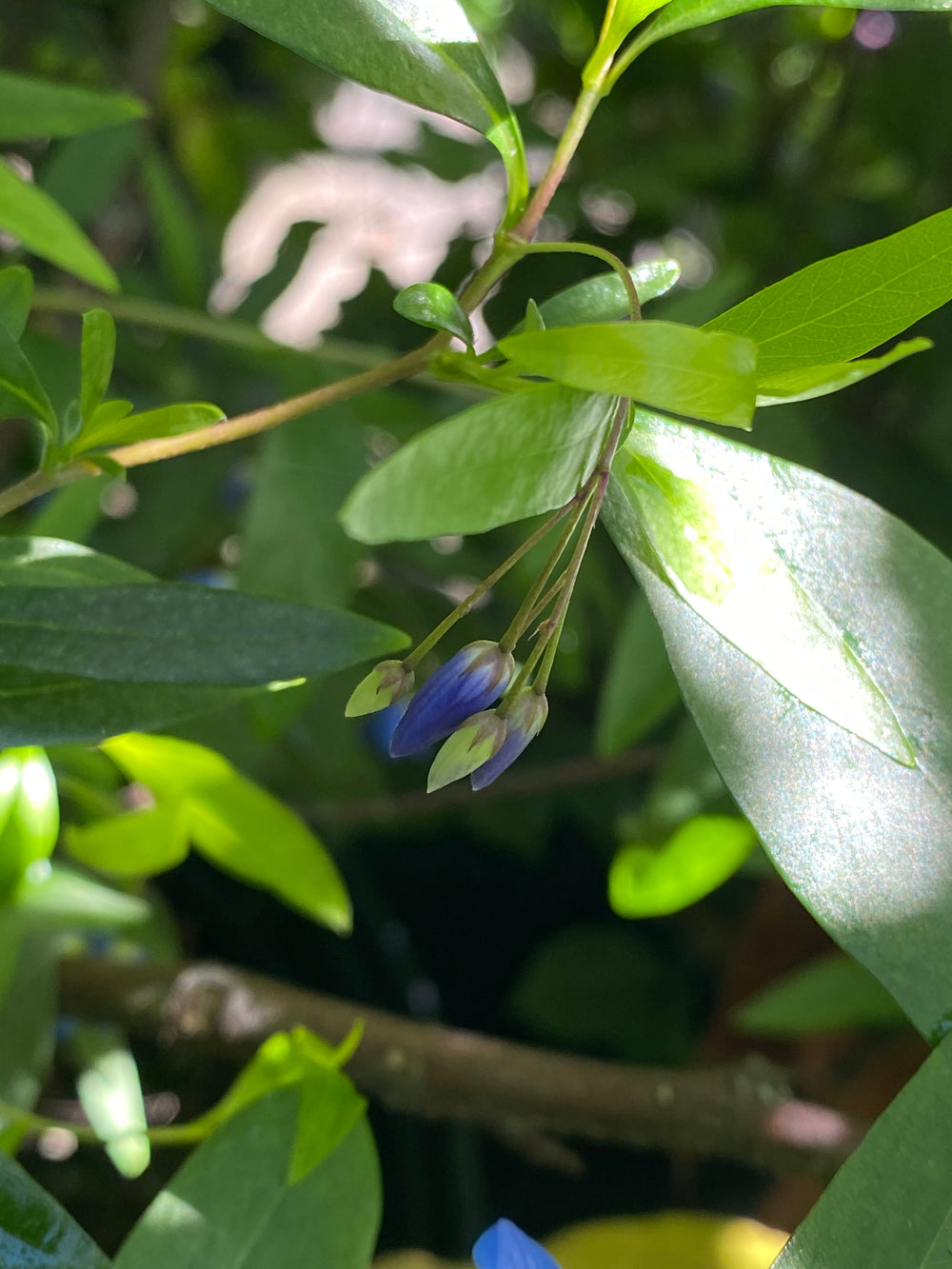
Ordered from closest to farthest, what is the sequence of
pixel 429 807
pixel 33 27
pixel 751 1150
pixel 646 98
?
1. pixel 751 1150
2. pixel 429 807
3. pixel 33 27
4. pixel 646 98

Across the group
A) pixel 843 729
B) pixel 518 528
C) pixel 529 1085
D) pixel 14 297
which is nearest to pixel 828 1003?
pixel 529 1085

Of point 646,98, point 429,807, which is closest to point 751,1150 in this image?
point 429,807

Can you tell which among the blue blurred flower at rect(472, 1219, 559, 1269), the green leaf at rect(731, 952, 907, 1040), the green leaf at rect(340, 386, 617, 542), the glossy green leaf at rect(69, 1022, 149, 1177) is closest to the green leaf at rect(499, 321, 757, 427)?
the green leaf at rect(340, 386, 617, 542)

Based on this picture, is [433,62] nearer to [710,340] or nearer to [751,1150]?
[710,340]

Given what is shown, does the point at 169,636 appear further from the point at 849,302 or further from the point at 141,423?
the point at 849,302

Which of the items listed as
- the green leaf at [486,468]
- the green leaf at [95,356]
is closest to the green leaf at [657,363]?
the green leaf at [486,468]

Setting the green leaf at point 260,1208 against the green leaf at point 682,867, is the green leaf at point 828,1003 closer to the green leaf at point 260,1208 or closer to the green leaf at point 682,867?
the green leaf at point 682,867
